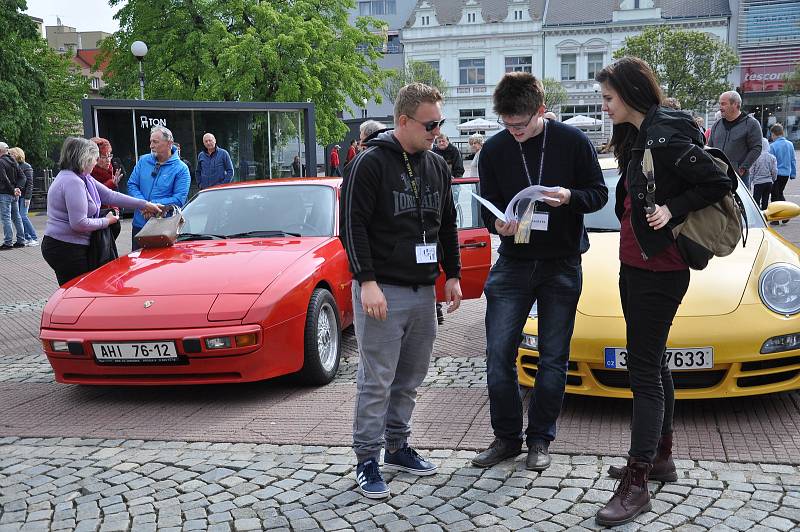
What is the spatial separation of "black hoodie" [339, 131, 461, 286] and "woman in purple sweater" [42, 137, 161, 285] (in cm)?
325

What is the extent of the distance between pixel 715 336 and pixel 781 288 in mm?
621

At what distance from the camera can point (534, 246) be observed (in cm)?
367

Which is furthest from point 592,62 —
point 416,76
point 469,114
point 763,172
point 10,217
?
point 10,217

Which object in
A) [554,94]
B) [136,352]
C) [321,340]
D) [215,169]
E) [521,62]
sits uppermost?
[521,62]

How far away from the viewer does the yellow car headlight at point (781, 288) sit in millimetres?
4379

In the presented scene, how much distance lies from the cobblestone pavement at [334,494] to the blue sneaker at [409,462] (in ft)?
0.13

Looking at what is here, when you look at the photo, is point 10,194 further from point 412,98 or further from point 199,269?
→ point 412,98

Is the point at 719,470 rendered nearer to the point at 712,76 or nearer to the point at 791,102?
the point at 712,76

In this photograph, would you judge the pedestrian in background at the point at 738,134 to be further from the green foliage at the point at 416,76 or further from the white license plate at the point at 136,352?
the green foliage at the point at 416,76

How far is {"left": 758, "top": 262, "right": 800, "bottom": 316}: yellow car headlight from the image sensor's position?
4379mm

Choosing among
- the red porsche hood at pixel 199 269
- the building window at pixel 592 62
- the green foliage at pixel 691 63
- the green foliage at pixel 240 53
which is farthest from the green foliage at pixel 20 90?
the building window at pixel 592 62

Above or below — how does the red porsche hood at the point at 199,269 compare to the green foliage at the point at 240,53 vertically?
below

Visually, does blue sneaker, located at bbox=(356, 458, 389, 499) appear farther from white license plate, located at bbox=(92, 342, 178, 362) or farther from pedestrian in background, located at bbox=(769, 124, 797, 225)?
pedestrian in background, located at bbox=(769, 124, 797, 225)

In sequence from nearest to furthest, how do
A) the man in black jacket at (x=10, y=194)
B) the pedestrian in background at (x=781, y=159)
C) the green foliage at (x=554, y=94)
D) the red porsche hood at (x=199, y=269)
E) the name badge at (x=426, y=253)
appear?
the name badge at (x=426, y=253)
the red porsche hood at (x=199, y=269)
the man in black jacket at (x=10, y=194)
the pedestrian in background at (x=781, y=159)
the green foliage at (x=554, y=94)
